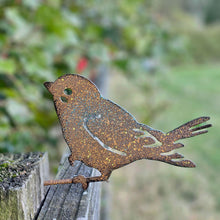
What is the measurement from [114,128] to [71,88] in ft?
0.39

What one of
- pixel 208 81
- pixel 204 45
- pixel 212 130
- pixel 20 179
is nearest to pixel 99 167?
pixel 20 179

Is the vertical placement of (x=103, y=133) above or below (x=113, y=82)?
below

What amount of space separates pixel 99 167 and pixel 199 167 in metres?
2.40

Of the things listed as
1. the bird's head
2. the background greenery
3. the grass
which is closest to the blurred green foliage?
the background greenery

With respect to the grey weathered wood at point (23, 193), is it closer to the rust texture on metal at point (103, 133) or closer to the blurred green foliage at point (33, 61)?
the rust texture on metal at point (103, 133)

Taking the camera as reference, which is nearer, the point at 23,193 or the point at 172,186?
the point at 23,193

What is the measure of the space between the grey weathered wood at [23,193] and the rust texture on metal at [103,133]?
9cm

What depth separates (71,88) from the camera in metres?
0.69

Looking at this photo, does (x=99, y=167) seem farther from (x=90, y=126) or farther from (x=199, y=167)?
(x=199, y=167)

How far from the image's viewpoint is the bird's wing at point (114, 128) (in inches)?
26.4

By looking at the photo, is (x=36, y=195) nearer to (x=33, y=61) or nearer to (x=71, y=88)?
(x=71, y=88)

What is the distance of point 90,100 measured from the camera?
68 centimetres

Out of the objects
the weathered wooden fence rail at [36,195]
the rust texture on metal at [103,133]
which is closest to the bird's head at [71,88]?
the rust texture on metal at [103,133]

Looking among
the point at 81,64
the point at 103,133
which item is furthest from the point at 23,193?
the point at 81,64
